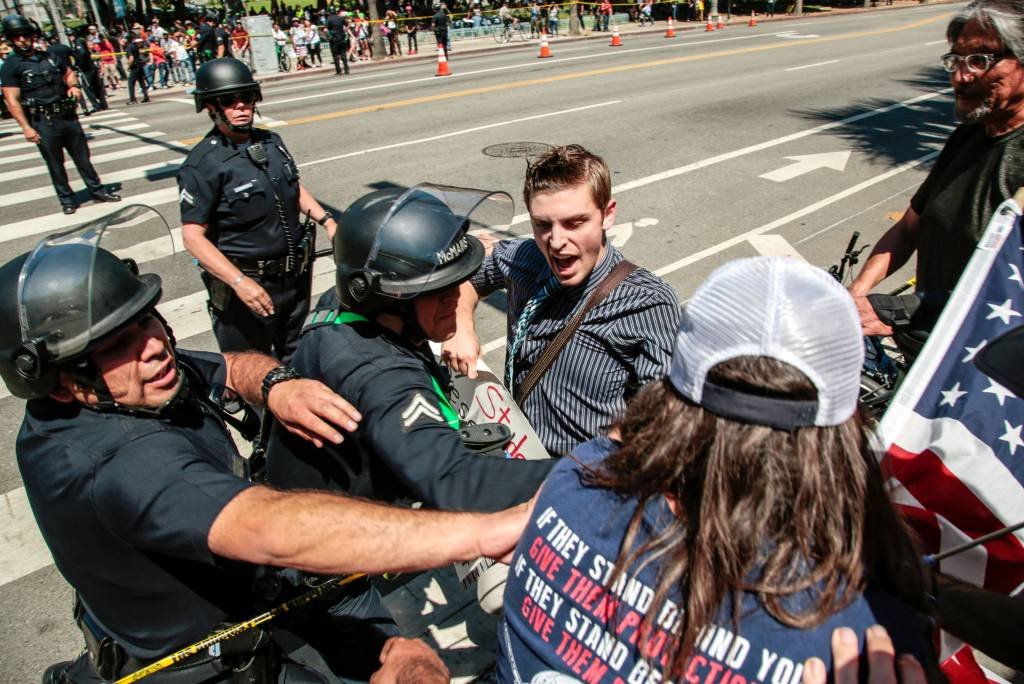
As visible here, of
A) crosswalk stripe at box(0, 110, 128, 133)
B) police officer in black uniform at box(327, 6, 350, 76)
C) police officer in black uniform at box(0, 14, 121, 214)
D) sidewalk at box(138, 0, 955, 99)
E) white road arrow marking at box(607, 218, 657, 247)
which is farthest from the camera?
sidewalk at box(138, 0, 955, 99)

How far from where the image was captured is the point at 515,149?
11.3 metres

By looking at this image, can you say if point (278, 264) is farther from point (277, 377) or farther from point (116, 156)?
point (116, 156)

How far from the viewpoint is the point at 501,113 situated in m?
14.2

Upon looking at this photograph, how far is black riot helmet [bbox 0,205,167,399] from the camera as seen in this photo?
6.25 feet

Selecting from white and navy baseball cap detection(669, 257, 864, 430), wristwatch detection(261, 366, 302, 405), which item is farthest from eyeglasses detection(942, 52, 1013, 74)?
wristwatch detection(261, 366, 302, 405)

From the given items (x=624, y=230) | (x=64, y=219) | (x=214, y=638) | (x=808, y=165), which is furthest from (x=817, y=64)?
(x=214, y=638)

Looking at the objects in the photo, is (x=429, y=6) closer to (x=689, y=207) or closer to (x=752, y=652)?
(x=689, y=207)

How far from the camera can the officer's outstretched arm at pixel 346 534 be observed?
67.7 inches

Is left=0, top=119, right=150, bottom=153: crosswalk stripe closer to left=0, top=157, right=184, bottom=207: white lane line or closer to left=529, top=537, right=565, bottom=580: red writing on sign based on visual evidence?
left=0, top=157, right=184, bottom=207: white lane line

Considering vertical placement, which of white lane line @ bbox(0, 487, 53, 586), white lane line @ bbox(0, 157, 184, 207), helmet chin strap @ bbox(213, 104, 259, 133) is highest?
helmet chin strap @ bbox(213, 104, 259, 133)

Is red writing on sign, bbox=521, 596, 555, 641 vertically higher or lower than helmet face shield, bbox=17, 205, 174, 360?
lower

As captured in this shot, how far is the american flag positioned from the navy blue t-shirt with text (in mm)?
1114

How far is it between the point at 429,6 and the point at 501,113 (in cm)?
3256

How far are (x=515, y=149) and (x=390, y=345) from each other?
9.56m
